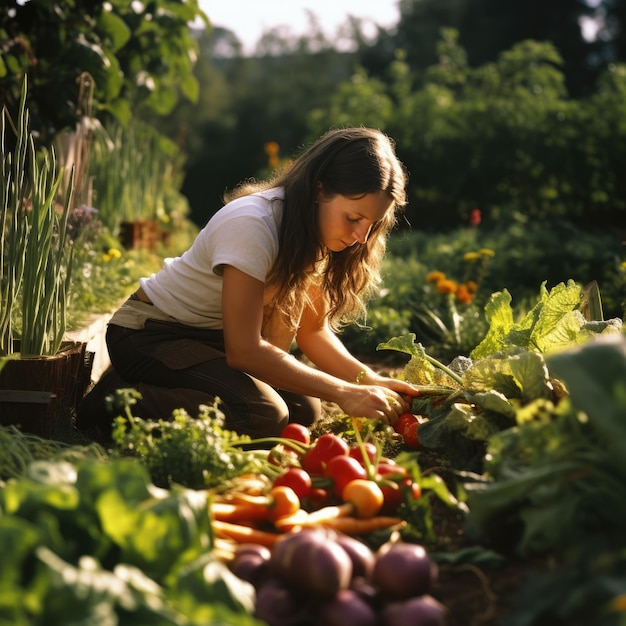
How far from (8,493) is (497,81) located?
10011mm

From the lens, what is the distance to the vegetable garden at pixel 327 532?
1.53 metres

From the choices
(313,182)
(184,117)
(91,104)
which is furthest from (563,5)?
(313,182)

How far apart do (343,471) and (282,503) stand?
25cm

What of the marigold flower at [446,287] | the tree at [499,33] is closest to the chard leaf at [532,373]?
the marigold flower at [446,287]

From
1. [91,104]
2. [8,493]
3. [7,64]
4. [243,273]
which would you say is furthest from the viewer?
[91,104]

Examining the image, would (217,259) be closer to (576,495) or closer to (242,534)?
(242,534)

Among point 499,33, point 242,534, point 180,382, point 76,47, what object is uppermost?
point 499,33

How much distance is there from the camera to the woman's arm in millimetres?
2998

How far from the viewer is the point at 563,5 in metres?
19.7

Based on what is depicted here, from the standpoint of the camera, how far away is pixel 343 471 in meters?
2.46

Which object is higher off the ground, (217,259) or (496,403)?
(217,259)

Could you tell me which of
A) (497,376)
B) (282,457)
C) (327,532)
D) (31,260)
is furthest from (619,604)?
(31,260)

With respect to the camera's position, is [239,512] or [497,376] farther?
[497,376]

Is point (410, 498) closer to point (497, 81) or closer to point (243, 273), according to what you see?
point (243, 273)
